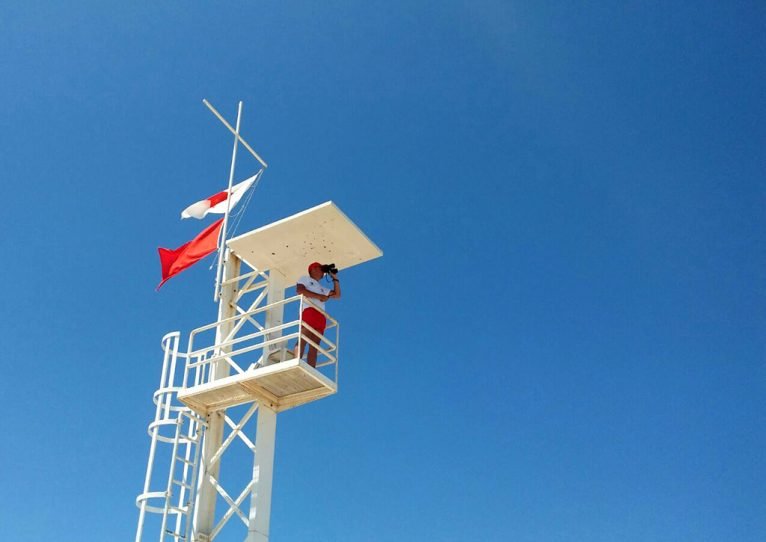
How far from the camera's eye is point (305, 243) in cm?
1977

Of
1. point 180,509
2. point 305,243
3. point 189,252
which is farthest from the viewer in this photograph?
point 189,252

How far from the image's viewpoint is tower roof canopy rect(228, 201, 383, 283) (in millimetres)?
19234

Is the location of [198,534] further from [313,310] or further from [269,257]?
[269,257]

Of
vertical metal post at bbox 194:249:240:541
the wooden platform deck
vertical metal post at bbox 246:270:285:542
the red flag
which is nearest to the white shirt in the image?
vertical metal post at bbox 246:270:285:542

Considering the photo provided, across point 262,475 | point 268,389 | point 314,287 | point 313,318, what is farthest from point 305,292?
point 262,475

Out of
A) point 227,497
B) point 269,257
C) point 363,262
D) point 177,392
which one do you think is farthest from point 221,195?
point 227,497

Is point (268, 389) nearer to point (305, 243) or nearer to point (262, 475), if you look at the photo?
point (262, 475)

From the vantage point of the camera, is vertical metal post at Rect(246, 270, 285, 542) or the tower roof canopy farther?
the tower roof canopy

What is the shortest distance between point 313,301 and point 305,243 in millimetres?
1939

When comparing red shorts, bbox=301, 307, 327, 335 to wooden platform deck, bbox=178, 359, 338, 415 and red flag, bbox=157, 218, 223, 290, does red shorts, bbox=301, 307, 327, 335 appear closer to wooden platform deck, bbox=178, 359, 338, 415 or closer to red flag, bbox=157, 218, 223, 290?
wooden platform deck, bbox=178, 359, 338, 415

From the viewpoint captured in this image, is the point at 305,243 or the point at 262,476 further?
the point at 305,243

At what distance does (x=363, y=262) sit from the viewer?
20.4 m

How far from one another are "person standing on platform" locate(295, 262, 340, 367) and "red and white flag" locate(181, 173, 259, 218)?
13.4ft

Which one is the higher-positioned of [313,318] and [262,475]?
[313,318]
